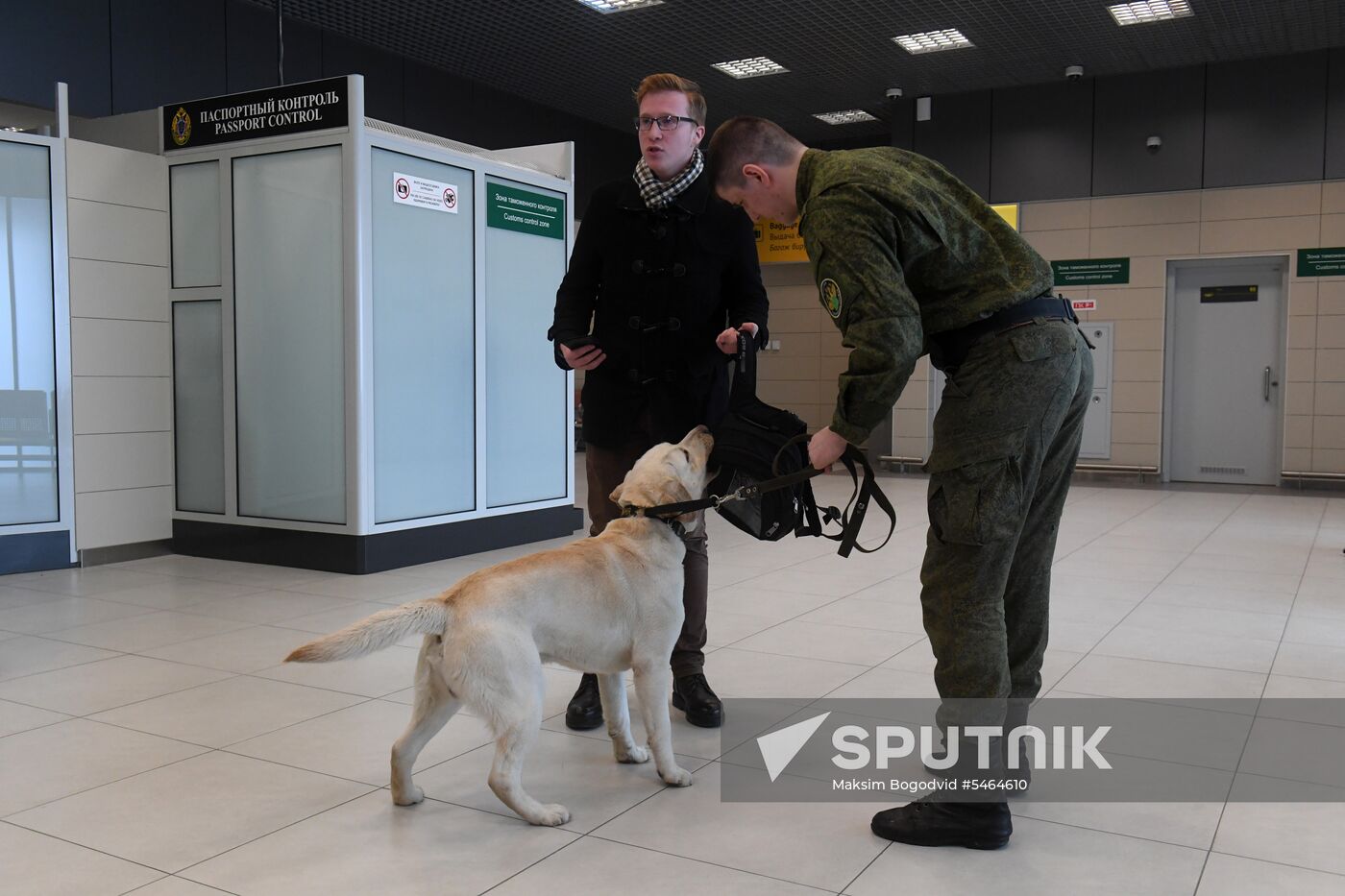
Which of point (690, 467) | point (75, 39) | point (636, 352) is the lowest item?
point (690, 467)

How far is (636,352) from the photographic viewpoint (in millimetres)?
3184

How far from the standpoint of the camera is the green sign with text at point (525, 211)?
670 centimetres

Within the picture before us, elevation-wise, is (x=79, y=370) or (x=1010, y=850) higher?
(x=79, y=370)

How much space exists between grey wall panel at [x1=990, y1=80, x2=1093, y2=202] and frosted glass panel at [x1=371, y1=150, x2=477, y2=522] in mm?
7838

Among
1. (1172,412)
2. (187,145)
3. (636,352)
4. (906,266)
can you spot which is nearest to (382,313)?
(187,145)

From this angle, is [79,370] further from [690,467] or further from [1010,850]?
[1010,850]

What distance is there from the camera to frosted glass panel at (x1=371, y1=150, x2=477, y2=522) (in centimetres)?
596

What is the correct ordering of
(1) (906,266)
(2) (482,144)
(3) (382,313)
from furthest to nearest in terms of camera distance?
(2) (482,144) → (3) (382,313) → (1) (906,266)

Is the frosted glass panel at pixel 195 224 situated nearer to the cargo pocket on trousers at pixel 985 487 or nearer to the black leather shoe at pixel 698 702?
the black leather shoe at pixel 698 702

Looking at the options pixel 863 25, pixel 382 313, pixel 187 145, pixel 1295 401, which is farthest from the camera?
pixel 1295 401

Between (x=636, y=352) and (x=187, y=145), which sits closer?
(x=636, y=352)

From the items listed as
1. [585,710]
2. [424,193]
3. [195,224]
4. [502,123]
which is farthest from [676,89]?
[502,123]

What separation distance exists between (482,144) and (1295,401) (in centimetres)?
921

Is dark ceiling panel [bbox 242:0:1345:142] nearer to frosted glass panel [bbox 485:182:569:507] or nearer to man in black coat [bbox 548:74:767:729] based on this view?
frosted glass panel [bbox 485:182:569:507]
